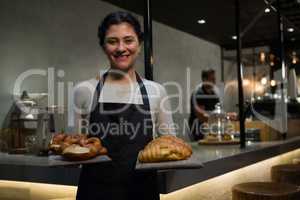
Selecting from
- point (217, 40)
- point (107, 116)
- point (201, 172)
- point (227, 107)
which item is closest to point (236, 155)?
point (201, 172)

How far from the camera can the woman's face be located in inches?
47.9

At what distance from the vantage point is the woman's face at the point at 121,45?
1.22m

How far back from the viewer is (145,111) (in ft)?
4.13

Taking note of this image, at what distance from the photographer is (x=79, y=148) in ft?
3.75

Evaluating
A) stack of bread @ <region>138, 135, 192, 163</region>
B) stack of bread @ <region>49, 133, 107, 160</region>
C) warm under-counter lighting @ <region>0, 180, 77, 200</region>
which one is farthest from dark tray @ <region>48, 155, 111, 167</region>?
warm under-counter lighting @ <region>0, 180, 77, 200</region>

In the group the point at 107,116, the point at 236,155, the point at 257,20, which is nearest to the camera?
the point at 107,116

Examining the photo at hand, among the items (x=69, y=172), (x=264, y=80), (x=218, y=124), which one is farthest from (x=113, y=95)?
(x=264, y=80)

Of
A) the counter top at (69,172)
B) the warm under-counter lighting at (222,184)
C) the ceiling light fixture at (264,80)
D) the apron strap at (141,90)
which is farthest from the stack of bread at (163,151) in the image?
the ceiling light fixture at (264,80)

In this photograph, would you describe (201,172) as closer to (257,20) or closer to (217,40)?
(257,20)

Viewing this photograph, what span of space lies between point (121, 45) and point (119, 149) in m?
0.35

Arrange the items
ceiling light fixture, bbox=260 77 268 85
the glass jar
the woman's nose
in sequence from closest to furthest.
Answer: the woman's nose
the glass jar
ceiling light fixture, bbox=260 77 268 85

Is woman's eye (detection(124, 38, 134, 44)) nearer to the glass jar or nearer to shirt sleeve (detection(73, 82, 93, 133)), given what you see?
shirt sleeve (detection(73, 82, 93, 133))

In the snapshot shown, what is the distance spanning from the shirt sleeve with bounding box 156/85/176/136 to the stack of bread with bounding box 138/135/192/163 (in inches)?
2.9

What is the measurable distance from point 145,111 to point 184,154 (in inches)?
7.9
